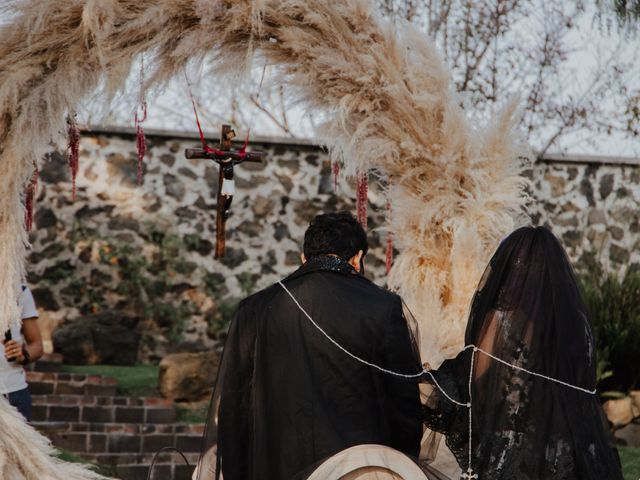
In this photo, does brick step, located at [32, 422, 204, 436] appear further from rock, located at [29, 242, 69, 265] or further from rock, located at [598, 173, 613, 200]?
rock, located at [598, 173, 613, 200]

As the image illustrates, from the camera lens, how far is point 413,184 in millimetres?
4777

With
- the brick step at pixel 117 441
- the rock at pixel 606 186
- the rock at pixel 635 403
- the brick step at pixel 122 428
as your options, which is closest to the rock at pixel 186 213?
the brick step at pixel 122 428

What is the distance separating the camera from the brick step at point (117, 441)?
268 inches

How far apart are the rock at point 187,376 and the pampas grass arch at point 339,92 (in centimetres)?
337

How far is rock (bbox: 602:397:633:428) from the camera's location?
728 cm

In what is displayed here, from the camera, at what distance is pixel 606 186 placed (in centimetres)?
962

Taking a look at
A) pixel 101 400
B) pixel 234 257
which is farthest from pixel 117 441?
pixel 234 257

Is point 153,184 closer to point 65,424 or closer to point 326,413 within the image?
point 65,424

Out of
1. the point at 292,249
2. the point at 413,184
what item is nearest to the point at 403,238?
the point at 413,184

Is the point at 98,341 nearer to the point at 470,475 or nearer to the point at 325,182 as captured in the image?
the point at 325,182

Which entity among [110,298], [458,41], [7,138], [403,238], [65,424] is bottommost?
[65,424]

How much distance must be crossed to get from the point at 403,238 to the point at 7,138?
200 centimetres

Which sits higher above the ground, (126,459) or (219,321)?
(219,321)

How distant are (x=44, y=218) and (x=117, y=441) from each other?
9.63 ft
